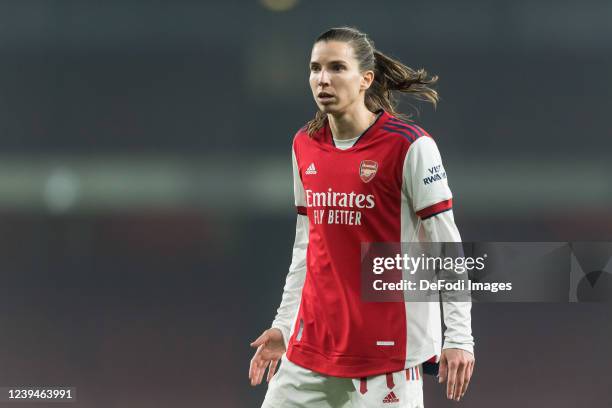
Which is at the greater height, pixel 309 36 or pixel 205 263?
pixel 309 36

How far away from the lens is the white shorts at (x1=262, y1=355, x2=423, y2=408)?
219cm

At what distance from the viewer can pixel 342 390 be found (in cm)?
226

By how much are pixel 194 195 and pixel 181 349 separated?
33.0 inches

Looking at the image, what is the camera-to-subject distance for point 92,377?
3.96 meters

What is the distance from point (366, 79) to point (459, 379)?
40.7 inches

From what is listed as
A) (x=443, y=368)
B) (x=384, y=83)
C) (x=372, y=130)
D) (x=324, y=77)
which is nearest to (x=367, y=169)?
(x=372, y=130)

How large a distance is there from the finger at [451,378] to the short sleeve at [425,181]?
45cm

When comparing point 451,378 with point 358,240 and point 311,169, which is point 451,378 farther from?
point 311,169

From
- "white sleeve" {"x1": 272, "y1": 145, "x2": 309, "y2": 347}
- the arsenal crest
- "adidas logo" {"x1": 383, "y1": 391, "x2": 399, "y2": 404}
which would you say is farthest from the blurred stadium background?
"adidas logo" {"x1": 383, "y1": 391, "x2": 399, "y2": 404}

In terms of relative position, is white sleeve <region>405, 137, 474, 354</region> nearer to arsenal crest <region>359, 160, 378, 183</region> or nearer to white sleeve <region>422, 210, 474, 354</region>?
white sleeve <region>422, 210, 474, 354</region>

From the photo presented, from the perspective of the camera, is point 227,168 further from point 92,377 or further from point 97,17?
point 92,377

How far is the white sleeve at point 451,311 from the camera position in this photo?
2.11 m

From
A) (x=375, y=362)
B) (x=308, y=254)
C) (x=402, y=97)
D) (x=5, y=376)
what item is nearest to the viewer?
(x=375, y=362)

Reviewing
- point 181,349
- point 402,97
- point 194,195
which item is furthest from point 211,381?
point 402,97
